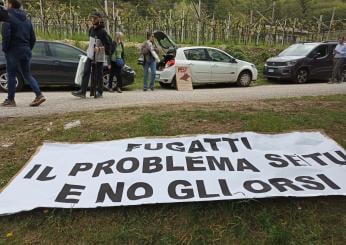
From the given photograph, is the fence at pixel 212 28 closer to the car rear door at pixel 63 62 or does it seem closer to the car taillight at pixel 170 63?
the car taillight at pixel 170 63

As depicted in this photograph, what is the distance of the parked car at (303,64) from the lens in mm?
16469

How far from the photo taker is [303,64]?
16641 millimetres

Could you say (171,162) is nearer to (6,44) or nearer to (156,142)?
(156,142)

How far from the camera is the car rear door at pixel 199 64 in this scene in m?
14.1

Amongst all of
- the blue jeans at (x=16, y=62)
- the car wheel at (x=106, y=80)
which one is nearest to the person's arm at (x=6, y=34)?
the blue jeans at (x=16, y=62)

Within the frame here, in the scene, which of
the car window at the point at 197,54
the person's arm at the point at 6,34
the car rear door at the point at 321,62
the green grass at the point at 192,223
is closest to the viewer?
the green grass at the point at 192,223

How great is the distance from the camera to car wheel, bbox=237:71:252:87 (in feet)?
50.7

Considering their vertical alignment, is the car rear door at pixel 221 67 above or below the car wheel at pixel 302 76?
above

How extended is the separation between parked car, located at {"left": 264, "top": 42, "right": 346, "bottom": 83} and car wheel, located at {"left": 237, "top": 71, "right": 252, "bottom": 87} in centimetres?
Result: 180

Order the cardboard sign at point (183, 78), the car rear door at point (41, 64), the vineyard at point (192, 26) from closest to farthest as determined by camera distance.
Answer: the car rear door at point (41, 64) → the cardboard sign at point (183, 78) → the vineyard at point (192, 26)

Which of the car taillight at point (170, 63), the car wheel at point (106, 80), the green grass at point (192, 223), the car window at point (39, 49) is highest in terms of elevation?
the car window at point (39, 49)

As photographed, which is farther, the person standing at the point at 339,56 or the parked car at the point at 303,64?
the parked car at the point at 303,64

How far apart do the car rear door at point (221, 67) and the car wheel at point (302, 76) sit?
3.15 m

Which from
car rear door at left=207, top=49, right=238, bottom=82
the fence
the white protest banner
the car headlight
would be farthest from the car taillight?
the fence
